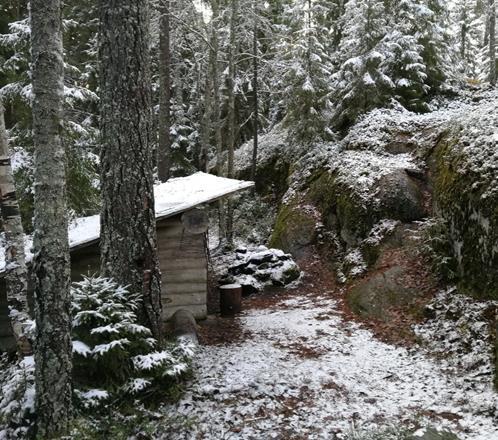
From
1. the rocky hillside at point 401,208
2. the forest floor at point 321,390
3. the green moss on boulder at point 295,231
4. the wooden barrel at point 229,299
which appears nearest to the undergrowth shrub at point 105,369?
the forest floor at point 321,390

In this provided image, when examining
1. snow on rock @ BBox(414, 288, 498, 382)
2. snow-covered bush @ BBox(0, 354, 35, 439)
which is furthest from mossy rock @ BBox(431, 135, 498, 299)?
snow-covered bush @ BBox(0, 354, 35, 439)

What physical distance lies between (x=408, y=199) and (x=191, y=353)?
7.64 m

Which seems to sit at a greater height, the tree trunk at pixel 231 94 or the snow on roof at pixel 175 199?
the tree trunk at pixel 231 94

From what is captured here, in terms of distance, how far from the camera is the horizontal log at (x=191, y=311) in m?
8.99

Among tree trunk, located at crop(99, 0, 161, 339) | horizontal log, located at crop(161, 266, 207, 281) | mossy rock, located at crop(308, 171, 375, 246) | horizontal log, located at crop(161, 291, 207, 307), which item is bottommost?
horizontal log, located at crop(161, 291, 207, 307)

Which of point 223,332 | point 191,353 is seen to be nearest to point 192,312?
point 223,332

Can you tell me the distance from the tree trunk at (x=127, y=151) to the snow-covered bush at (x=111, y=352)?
1.43 feet

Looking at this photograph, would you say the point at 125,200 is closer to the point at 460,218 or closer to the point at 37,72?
the point at 37,72

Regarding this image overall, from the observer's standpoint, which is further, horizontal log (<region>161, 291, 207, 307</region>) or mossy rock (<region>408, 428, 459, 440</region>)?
horizontal log (<region>161, 291, 207, 307</region>)

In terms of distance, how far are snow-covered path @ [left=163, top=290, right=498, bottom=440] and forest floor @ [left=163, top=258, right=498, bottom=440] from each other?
12 mm

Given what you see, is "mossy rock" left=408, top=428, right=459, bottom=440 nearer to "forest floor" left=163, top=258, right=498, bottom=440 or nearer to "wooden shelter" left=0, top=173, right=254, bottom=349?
"forest floor" left=163, top=258, right=498, bottom=440

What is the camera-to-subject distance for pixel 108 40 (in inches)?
232

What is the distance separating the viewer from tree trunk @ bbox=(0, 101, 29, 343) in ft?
20.8

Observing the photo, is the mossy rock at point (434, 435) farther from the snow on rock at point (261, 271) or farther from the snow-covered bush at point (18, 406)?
the snow on rock at point (261, 271)
